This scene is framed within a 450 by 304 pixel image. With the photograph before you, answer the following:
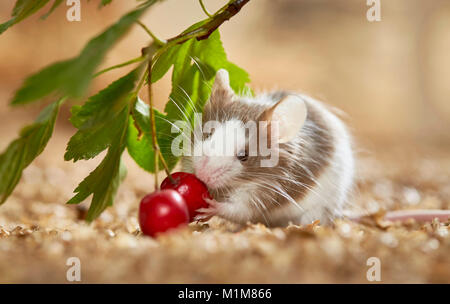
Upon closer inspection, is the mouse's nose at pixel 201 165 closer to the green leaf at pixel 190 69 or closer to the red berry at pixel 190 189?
the red berry at pixel 190 189

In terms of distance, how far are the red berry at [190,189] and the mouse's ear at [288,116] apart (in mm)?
393

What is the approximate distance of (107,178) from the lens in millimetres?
1617

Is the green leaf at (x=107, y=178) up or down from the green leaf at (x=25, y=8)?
down

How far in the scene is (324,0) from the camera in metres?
7.08

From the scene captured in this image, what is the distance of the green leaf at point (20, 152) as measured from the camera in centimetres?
134

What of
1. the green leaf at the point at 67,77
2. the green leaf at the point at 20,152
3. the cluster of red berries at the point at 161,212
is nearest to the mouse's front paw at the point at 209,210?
the cluster of red berries at the point at 161,212

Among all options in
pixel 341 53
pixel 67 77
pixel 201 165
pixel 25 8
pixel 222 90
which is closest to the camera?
pixel 67 77

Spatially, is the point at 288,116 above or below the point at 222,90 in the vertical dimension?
below

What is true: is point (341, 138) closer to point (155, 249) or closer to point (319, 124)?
point (319, 124)

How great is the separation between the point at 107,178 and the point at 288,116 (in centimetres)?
73

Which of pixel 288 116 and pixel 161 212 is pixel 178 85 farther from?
pixel 161 212

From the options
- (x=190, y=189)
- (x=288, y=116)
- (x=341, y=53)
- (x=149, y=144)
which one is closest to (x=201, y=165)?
(x=190, y=189)

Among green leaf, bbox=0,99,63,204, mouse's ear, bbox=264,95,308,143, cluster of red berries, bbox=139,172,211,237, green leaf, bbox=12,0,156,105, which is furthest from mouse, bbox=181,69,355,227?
green leaf, bbox=12,0,156,105

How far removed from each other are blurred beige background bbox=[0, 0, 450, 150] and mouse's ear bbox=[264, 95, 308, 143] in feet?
15.1
